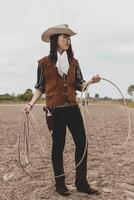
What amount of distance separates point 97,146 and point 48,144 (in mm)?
1315

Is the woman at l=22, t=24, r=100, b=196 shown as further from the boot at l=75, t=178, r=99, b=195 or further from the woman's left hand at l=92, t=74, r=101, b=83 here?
the boot at l=75, t=178, r=99, b=195

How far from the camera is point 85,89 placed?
22.7 ft

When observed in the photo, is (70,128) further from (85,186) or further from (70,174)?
(70,174)

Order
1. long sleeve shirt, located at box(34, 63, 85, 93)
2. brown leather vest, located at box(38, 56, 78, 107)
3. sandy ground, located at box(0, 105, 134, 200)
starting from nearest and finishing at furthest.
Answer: brown leather vest, located at box(38, 56, 78, 107), long sleeve shirt, located at box(34, 63, 85, 93), sandy ground, located at box(0, 105, 134, 200)

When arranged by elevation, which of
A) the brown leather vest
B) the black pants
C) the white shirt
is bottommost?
the black pants

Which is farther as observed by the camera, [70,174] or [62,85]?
[70,174]

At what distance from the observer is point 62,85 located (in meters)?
6.83

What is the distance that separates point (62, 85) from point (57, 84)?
0.21ft

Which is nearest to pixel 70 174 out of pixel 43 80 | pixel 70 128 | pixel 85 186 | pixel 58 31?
pixel 85 186

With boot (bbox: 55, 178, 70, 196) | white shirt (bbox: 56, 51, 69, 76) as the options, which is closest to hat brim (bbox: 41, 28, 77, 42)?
white shirt (bbox: 56, 51, 69, 76)

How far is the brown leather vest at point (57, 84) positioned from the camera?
6.82 meters

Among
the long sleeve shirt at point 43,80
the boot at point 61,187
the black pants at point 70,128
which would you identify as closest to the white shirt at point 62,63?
the long sleeve shirt at point 43,80

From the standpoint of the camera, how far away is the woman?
6840 mm

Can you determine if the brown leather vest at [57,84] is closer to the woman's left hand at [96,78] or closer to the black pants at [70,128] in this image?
the black pants at [70,128]
